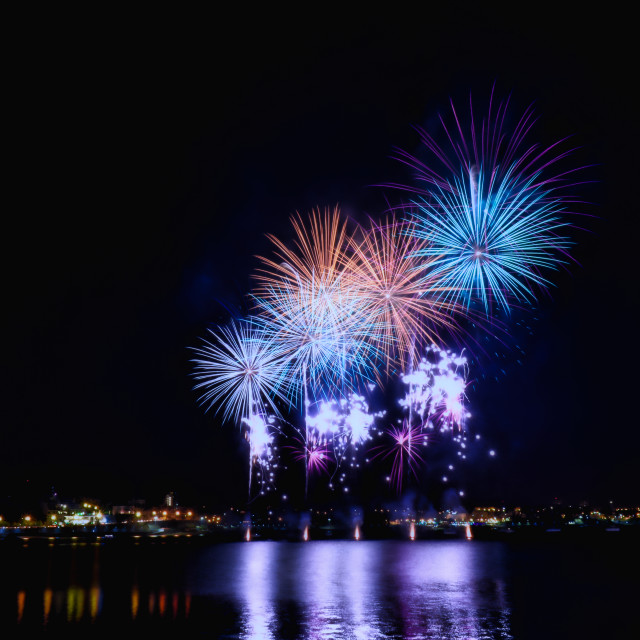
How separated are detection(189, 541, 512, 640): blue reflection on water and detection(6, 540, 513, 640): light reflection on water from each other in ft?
0.08

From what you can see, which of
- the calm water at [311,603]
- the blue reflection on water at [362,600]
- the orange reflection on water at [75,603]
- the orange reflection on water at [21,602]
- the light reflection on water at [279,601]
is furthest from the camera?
the orange reflection on water at [75,603]

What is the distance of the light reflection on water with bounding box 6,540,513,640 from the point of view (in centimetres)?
1285

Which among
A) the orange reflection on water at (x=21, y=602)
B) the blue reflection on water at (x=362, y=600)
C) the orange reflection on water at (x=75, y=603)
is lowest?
the blue reflection on water at (x=362, y=600)

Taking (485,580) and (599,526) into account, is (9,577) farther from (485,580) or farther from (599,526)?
(599,526)

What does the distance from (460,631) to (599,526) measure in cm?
16291

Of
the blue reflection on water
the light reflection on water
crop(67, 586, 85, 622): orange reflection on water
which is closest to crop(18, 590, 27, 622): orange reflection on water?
the light reflection on water

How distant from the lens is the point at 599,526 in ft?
510

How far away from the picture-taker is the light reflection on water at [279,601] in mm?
12852

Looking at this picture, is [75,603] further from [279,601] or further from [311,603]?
[311,603]

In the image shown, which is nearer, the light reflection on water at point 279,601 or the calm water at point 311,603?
the calm water at point 311,603

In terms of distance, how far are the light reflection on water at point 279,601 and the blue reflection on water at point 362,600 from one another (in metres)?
0.02

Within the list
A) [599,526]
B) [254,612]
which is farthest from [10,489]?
[599,526]

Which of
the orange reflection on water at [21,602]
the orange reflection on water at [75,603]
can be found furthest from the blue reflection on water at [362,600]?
the orange reflection on water at [21,602]

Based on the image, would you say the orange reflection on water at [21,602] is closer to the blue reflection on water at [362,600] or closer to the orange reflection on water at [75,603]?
the orange reflection on water at [75,603]
